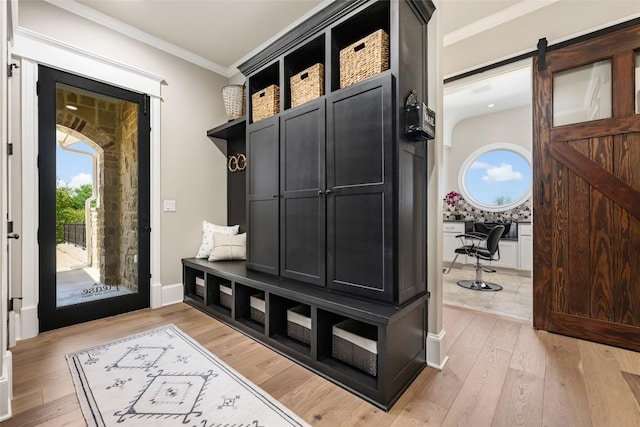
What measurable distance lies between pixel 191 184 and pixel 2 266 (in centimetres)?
209

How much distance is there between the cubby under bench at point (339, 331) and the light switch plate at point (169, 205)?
124cm

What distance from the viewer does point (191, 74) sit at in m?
3.41

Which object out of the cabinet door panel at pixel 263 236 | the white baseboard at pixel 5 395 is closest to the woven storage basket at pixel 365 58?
the cabinet door panel at pixel 263 236

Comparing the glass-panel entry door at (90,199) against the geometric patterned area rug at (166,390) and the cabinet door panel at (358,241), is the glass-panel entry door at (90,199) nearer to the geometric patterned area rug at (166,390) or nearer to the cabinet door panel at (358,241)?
the geometric patterned area rug at (166,390)

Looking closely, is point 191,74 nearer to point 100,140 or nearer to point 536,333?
point 100,140

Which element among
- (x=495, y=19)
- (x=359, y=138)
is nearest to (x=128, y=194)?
(x=359, y=138)

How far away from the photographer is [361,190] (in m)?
1.76

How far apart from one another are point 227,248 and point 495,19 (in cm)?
355

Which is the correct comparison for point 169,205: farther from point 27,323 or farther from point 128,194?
point 27,323

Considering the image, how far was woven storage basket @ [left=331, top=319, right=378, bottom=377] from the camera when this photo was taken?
5.28 ft

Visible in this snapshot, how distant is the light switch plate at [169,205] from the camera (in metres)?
3.15

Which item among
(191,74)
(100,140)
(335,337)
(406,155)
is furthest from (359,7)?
(100,140)

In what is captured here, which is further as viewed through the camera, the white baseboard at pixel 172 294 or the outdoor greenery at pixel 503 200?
the outdoor greenery at pixel 503 200

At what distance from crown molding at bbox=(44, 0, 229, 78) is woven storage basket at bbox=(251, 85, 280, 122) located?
1306 mm
